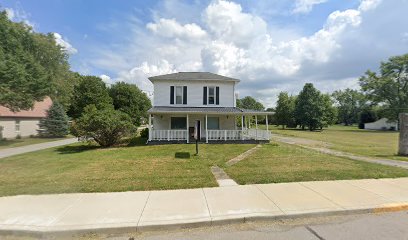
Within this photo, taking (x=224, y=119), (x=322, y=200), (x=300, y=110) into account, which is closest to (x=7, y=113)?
(x=224, y=119)

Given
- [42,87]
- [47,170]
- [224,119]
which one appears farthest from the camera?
[42,87]

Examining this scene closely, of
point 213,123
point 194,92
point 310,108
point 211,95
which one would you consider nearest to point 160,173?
point 213,123

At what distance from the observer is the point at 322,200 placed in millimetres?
5422

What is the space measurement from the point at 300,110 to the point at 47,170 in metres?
51.2

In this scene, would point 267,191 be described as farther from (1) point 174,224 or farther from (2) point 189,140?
(2) point 189,140

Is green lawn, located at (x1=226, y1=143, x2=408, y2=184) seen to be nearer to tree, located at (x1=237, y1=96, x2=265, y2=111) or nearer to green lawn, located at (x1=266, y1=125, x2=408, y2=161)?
green lawn, located at (x1=266, y1=125, x2=408, y2=161)

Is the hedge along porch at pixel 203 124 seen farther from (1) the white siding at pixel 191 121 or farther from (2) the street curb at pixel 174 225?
(2) the street curb at pixel 174 225

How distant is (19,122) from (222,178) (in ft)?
99.8

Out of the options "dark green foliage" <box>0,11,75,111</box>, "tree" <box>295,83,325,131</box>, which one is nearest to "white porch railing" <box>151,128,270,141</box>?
"dark green foliage" <box>0,11,75,111</box>

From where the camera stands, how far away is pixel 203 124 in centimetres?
1908

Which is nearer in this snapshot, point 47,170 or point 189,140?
point 47,170

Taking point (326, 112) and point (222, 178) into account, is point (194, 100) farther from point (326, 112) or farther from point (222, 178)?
point (326, 112)

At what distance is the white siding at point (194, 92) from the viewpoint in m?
18.8

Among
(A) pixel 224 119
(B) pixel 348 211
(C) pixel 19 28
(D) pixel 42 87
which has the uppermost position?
(C) pixel 19 28
